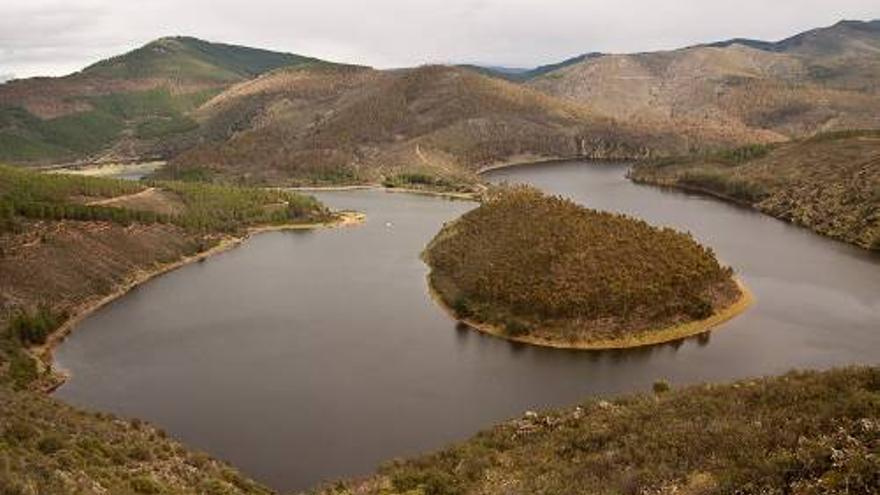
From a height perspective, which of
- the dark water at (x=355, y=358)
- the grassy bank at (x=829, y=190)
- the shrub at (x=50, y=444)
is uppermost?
the grassy bank at (x=829, y=190)

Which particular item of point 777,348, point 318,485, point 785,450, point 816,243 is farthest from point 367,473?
point 816,243

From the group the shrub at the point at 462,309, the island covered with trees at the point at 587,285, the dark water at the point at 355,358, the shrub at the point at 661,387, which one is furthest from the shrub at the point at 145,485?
the shrub at the point at 462,309

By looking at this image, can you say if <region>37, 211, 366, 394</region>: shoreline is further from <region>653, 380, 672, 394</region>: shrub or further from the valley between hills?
<region>653, 380, 672, 394</region>: shrub

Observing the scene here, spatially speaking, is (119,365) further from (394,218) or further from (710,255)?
(394,218)

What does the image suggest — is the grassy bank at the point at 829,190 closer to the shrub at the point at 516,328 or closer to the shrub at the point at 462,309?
the shrub at the point at 516,328

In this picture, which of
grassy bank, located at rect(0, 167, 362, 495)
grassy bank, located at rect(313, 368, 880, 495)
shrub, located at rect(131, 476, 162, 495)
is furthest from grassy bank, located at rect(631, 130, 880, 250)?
shrub, located at rect(131, 476, 162, 495)

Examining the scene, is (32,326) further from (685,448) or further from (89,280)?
(685,448)
